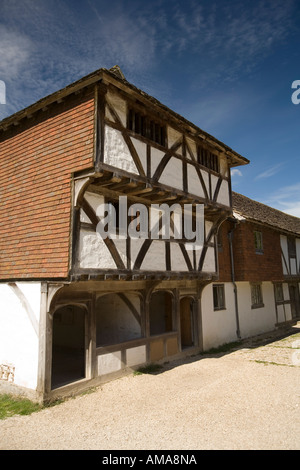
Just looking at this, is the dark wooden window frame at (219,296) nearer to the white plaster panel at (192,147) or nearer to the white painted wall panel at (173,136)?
the white plaster panel at (192,147)

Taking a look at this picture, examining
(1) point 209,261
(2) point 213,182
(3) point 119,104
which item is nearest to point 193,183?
(2) point 213,182

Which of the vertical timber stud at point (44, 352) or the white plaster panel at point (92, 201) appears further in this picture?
the white plaster panel at point (92, 201)

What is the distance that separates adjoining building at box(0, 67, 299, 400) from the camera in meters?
8.38

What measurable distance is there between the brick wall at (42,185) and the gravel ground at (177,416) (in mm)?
3377

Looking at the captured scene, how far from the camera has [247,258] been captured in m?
16.8

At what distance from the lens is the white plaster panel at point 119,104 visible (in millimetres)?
8922

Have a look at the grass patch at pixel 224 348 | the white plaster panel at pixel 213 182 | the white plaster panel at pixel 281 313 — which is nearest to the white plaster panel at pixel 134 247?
the white plaster panel at pixel 213 182

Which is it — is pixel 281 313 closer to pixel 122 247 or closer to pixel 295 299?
pixel 295 299

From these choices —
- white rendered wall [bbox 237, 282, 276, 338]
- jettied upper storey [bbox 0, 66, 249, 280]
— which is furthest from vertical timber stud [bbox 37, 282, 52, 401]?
white rendered wall [bbox 237, 282, 276, 338]

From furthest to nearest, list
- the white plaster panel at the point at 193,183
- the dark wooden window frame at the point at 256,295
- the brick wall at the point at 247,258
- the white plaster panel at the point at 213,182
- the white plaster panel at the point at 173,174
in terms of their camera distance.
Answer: the dark wooden window frame at the point at 256,295
the brick wall at the point at 247,258
the white plaster panel at the point at 213,182
the white plaster panel at the point at 193,183
the white plaster panel at the point at 173,174

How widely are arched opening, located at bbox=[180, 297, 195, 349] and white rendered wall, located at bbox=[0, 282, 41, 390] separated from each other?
24.1ft

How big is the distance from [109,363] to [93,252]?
3600 mm

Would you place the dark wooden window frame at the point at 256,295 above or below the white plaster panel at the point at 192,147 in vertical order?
below
